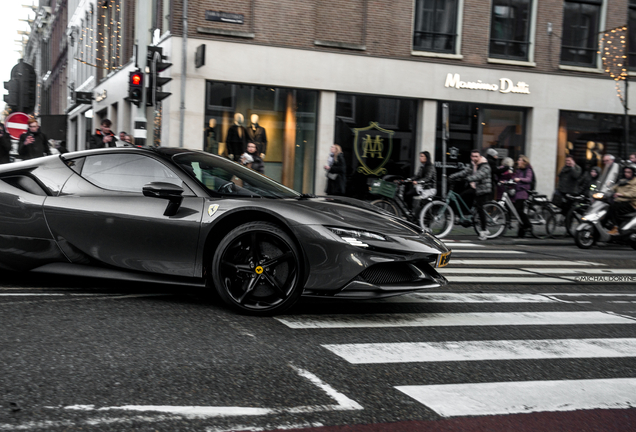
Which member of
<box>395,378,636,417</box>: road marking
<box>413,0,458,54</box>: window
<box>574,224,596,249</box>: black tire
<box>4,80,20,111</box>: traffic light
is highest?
<box>413,0,458,54</box>: window

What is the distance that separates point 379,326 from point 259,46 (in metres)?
14.5

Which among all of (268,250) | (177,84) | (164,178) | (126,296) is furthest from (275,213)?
(177,84)

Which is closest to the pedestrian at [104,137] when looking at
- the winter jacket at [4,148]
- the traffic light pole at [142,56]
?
the traffic light pole at [142,56]

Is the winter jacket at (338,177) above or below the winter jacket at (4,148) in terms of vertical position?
below

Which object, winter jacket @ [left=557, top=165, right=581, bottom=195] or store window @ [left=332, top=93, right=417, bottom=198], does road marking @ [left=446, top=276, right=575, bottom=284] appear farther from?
store window @ [left=332, top=93, right=417, bottom=198]

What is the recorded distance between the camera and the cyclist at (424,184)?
14.5m

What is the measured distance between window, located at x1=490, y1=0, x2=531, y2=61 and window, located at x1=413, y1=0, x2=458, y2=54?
124 centimetres

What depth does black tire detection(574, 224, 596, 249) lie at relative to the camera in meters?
13.7

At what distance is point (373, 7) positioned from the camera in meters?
19.6

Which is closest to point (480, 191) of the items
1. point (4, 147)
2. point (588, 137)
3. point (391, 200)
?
point (391, 200)

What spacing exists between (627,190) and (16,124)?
1307 cm

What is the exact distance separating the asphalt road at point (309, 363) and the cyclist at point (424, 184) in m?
7.85

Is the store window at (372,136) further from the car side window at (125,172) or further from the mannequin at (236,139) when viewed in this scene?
the car side window at (125,172)

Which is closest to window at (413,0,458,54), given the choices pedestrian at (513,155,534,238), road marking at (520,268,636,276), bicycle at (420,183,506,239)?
pedestrian at (513,155,534,238)
